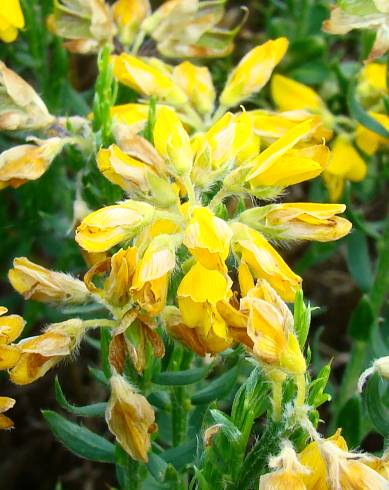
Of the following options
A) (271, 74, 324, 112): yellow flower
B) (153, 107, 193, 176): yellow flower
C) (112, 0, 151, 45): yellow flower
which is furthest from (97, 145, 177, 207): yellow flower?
(271, 74, 324, 112): yellow flower

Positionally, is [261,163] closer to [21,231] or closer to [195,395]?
[195,395]

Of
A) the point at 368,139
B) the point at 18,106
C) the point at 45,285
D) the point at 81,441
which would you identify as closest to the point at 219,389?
the point at 81,441

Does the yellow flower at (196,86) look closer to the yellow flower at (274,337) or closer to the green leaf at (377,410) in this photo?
the green leaf at (377,410)

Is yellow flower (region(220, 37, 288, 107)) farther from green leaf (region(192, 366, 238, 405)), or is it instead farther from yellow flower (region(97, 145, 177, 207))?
green leaf (region(192, 366, 238, 405))

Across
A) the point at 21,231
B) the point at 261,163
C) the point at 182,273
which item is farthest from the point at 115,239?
the point at 21,231

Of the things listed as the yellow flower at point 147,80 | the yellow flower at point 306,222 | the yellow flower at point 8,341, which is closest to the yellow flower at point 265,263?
the yellow flower at point 306,222

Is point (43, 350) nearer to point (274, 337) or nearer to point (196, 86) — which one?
point (274, 337)
